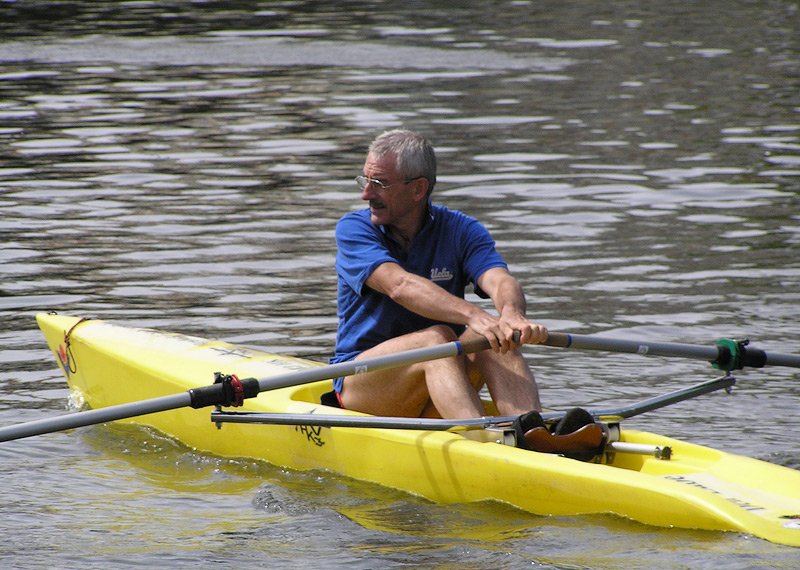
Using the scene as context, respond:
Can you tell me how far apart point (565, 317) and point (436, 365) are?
3.52 m

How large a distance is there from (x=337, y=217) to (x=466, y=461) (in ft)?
23.2

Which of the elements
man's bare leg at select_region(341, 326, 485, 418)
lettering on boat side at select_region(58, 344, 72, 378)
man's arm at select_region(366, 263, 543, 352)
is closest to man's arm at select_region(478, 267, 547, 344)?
man's arm at select_region(366, 263, 543, 352)

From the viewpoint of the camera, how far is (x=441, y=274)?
22.3 feet

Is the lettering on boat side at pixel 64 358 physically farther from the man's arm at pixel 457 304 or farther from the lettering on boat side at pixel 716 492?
the lettering on boat side at pixel 716 492

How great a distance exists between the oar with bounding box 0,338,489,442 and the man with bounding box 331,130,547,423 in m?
0.19

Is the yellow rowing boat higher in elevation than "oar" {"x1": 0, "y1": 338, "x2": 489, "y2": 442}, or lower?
lower

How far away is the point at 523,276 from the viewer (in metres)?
11.0

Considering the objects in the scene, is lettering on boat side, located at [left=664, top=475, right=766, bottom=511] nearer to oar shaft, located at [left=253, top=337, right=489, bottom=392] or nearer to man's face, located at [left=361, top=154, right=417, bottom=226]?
oar shaft, located at [left=253, top=337, right=489, bottom=392]

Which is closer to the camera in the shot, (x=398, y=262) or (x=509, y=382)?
(x=509, y=382)

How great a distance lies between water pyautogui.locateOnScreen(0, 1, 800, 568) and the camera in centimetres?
616

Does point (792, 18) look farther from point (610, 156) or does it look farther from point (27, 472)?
point (27, 472)

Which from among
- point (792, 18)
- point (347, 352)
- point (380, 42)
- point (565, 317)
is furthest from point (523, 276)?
point (792, 18)

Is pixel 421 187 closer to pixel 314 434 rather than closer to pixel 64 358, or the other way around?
pixel 314 434

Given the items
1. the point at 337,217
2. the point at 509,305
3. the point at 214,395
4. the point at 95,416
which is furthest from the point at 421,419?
the point at 337,217
